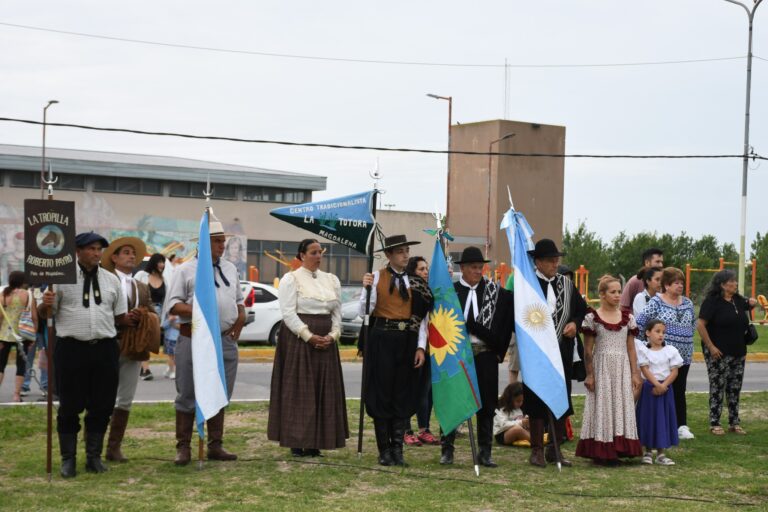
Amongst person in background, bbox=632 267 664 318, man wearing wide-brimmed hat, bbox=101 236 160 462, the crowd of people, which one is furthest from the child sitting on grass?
man wearing wide-brimmed hat, bbox=101 236 160 462

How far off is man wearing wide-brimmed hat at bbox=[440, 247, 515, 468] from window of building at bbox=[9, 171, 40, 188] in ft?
136

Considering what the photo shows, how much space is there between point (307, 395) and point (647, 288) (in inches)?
183

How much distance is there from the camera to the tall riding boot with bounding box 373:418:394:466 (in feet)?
32.1

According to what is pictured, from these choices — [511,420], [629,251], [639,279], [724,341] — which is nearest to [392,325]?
[511,420]

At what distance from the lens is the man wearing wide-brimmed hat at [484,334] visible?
9.98 m

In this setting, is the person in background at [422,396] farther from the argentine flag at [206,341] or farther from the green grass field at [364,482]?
the argentine flag at [206,341]

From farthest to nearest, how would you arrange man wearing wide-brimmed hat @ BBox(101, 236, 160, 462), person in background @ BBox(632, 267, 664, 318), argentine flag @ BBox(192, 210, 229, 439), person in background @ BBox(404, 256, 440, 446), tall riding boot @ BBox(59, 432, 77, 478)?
person in background @ BBox(632, 267, 664, 318)
person in background @ BBox(404, 256, 440, 446)
man wearing wide-brimmed hat @ BBox(101, 236, 160, 462)
argentine flag @ BBox(192, 210, 229, 439)
tall riding boot @ BBox(59, 432, 77, 478)

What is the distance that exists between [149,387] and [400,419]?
7.24 m

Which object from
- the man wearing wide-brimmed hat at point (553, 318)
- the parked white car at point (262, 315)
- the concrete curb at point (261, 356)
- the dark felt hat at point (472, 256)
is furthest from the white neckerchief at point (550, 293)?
the parked white car at point (262, 315)

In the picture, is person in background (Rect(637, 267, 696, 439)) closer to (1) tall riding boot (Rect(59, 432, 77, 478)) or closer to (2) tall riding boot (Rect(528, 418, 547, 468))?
(2) tall riding boot (Rect(528, 418, 547, 468))

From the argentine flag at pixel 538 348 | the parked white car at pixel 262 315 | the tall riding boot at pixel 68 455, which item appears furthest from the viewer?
the parked white car at pixel 262 315

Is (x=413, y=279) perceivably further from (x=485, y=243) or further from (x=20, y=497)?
(x=485, y=243)

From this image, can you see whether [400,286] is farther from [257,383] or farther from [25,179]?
[25,179]

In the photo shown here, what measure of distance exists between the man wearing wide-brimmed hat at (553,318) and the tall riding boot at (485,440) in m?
0.40
